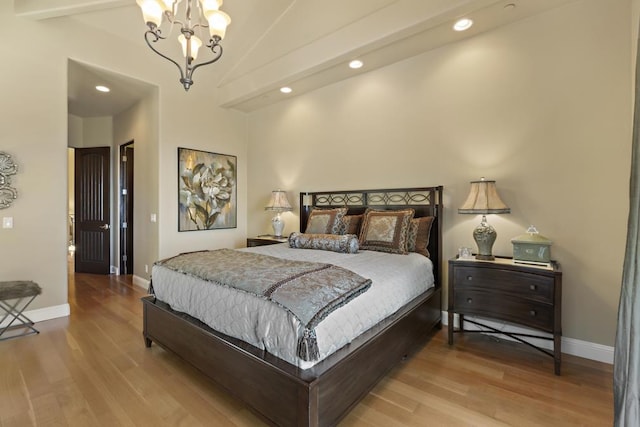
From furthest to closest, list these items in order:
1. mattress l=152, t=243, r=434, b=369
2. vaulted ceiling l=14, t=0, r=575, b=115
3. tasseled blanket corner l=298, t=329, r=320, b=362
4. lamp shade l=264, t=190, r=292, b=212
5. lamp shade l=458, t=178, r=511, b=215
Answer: lamp shade l=264, t=190, r=292, b=212 < vaulted ceiling l=14, t=0, r=575, b=115 < lamp shade l=458, t=178, r=511, b=215 < mattress l=152, t=243, r=434, b=369 < tasseled blanket corner l=298, t=329, r=320, b=362

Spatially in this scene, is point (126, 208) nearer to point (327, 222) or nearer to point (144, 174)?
point (144, 174)

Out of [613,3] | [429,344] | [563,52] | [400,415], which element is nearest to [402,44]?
[563,52]

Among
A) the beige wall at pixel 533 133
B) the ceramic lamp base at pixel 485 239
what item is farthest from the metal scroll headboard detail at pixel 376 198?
the ceramic lamp base at pixel 485 239

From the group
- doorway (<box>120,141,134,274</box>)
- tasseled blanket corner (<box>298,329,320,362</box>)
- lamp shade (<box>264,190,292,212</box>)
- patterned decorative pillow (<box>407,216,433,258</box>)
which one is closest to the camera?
tasseled blanket corner (<box>298,329,320,362</box>)

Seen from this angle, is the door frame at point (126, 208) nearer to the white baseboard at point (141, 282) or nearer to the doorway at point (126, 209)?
the doorway at point (126, 209)

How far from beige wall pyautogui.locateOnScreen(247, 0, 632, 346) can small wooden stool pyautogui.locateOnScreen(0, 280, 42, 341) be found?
12.6 feet

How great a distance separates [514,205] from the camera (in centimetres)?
280

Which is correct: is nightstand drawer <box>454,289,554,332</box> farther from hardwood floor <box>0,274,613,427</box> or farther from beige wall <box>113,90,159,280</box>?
beige wall <box>113,90,159,280</box>

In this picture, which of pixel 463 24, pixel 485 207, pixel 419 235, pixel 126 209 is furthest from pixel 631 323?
pixel 126 209

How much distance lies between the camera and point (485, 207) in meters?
2.61

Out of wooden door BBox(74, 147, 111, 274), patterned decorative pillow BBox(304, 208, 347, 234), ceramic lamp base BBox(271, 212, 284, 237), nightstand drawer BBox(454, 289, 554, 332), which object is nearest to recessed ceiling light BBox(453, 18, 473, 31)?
patterned decorative pillow BBox(304, 208, 347, 234)

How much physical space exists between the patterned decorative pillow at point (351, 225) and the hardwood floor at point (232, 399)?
1.48 meters

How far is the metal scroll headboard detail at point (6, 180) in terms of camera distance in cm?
303

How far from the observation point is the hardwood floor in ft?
5.75
